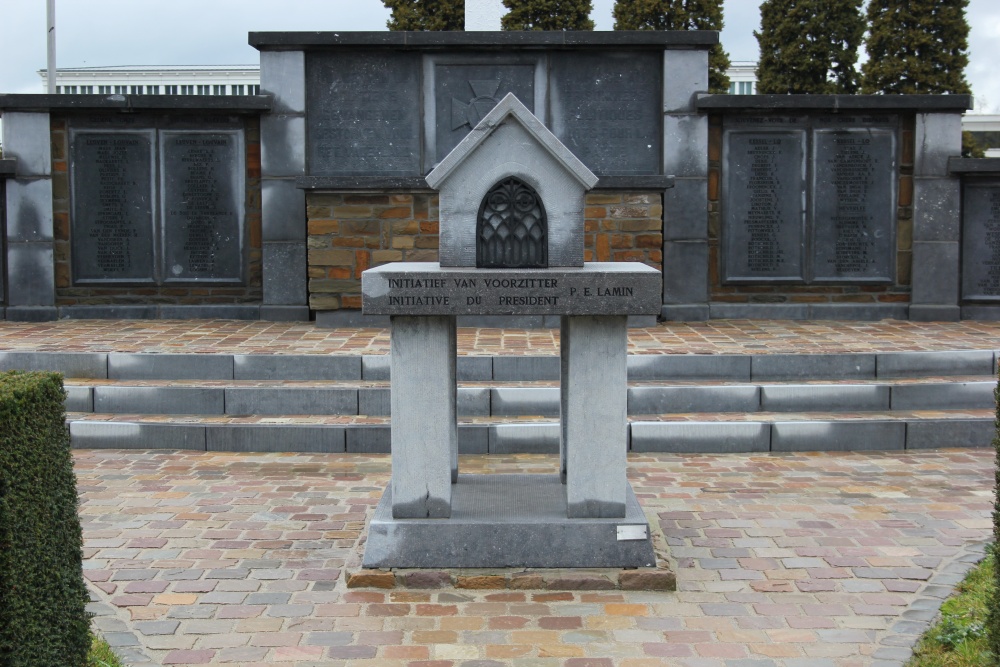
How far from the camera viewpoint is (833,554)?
5773 millimetres

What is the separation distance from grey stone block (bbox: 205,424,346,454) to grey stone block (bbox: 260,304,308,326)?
13.0 ft

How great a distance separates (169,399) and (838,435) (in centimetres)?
517

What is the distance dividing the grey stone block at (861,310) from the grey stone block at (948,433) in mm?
4042

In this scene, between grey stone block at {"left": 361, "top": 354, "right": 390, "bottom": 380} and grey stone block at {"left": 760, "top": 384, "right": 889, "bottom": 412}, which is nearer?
grey stone block at {"left": 760, "top": 384, "right": 889, "bottom": 412}

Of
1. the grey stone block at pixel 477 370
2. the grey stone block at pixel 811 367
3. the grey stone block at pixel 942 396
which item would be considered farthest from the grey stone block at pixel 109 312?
the grey stone block at pixel 942 396

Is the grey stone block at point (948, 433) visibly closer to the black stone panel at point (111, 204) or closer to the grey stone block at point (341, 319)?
the grey stone block at point (341, 319)

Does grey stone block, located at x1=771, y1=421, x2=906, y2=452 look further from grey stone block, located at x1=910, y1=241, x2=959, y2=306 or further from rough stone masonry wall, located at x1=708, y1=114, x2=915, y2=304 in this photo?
grey stone block, located at x1=910, y1=241, x2=959, y2=306

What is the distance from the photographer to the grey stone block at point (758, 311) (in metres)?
12.2

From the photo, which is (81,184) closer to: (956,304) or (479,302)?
(479,302)

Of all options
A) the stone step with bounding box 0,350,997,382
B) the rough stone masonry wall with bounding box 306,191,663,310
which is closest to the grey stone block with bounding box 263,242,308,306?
the rough stone masonry wall with bounding box 306,191,663,310

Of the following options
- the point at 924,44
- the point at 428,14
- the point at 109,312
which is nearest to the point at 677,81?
the point at 109,312

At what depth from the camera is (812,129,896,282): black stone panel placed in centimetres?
1209

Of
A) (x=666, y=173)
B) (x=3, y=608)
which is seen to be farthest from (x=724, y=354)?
(x=3, y=608)

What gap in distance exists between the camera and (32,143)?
11.9 m
